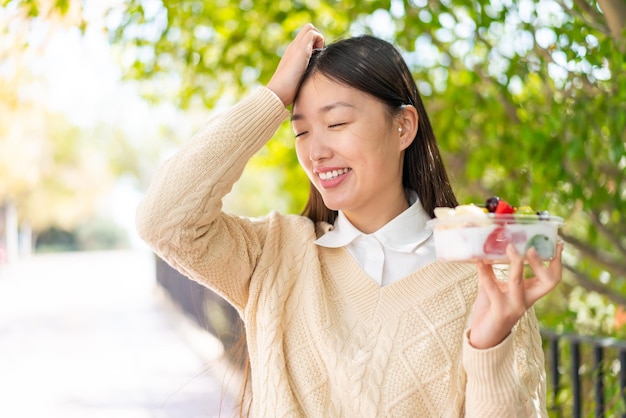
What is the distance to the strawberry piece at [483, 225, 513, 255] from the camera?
165 cm

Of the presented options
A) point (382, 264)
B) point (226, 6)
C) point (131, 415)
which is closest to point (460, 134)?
point (226, 6)

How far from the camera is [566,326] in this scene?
413 cm

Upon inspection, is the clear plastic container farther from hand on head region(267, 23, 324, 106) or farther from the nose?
hand on head region(267, 23, 324, 106)

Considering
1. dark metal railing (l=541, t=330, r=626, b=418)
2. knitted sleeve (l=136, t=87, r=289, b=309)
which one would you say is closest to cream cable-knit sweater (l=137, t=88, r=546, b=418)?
knitted sleeve (l=136, t=87, r=289, b=309)

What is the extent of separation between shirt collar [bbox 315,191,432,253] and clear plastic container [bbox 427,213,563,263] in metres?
0.54

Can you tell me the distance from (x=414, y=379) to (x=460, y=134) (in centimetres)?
313

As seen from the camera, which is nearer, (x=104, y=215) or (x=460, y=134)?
(x=460, y=134)

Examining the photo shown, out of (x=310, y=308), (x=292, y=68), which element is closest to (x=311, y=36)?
(x=292, y=68)

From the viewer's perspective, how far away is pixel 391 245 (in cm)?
222

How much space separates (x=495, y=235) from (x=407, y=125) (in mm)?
663

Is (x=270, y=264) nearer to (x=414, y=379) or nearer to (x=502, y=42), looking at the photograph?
(x=414, y=379)

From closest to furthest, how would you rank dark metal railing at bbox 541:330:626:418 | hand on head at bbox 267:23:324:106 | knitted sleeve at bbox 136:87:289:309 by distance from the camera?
knitted sleeve at bbox 136:87:289:309, hand on head at bbox 267:23:324:106, dark metal railing at bbox 541:330:626:418

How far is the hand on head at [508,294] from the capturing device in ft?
5.53

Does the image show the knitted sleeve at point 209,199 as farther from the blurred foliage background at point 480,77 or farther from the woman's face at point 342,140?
the blurred foliage background at point 480,77
